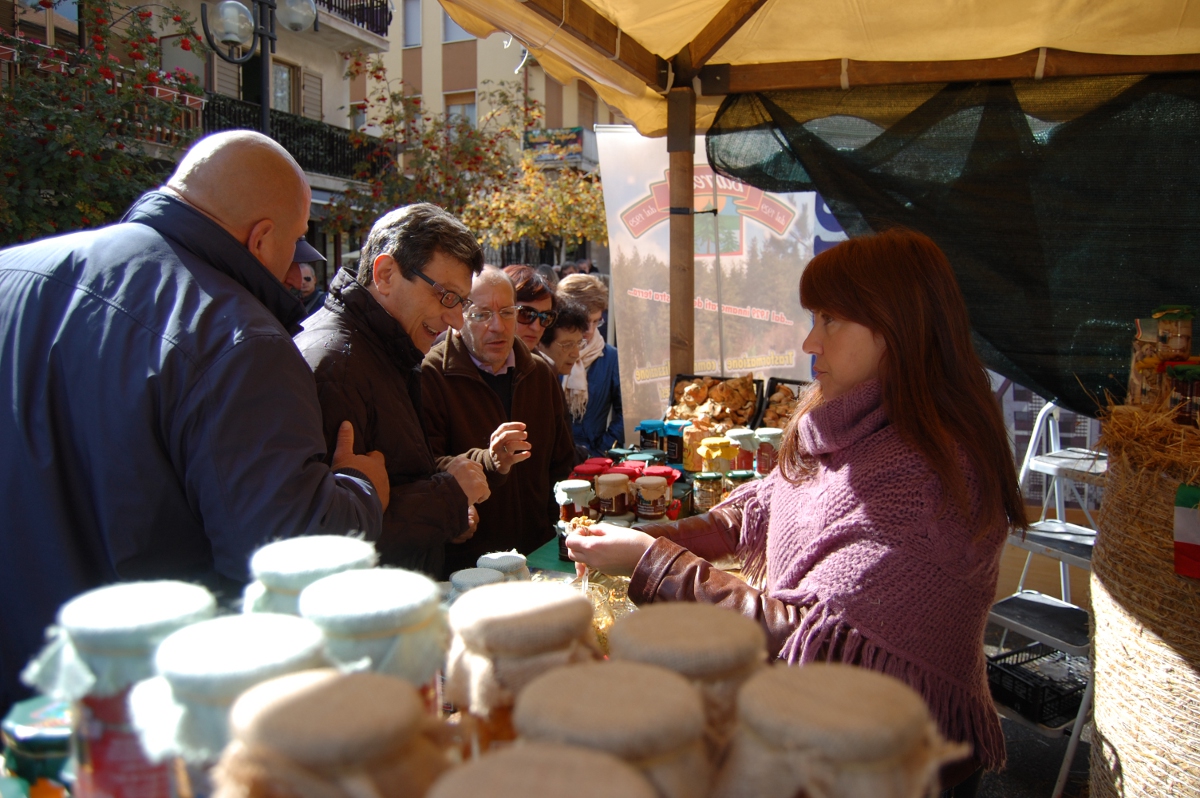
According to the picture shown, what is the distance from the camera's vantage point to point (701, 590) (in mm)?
1648

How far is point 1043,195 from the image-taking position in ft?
11.0

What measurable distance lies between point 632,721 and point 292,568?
456mm

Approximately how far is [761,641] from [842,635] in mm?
863

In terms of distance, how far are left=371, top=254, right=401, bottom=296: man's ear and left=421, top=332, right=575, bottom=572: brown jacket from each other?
2.24 ft

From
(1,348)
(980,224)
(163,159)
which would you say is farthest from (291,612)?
(163,159)

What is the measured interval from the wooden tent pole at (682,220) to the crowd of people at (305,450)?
2256 mm

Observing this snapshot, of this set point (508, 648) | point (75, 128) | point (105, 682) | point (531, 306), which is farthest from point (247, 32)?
point (508, 648)

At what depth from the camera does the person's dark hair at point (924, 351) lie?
163 cm

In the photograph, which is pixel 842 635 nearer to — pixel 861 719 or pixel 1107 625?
pixel 861 719

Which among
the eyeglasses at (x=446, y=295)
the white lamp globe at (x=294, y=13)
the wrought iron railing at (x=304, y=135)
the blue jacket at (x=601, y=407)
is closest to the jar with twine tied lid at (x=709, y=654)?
the eyeglasses at (x=446, y=295)

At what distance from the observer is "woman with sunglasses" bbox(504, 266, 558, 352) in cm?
400

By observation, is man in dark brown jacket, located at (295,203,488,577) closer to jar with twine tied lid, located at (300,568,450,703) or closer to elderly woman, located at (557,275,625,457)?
jar with twine tied lid, located at (300,568,450,703)

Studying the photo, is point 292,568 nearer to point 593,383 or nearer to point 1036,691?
point 1036,691

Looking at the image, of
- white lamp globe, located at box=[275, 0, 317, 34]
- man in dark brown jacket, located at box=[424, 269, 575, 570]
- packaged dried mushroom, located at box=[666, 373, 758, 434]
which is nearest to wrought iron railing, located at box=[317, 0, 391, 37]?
white lamp globe, located at box=[275, 0, 317, 34]
